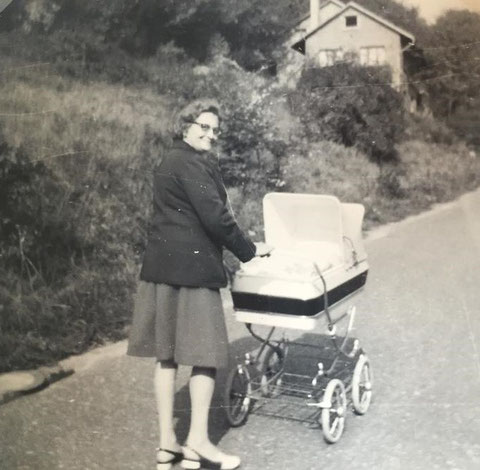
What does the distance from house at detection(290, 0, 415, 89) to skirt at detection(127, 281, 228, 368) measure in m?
0.96

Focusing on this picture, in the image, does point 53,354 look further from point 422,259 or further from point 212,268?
point 422,259

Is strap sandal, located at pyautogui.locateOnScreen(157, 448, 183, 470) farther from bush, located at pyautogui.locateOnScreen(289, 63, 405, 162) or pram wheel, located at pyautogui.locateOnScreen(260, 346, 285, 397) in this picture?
bush, located at pyautogui.locateOnScreen(289, 63, 405, 162)

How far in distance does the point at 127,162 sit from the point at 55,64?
1.59ft

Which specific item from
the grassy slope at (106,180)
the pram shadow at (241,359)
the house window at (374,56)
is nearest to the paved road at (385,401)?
the pram shadow at (241,359)

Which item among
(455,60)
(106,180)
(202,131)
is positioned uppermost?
(455,60)

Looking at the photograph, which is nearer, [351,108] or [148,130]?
[351,108]

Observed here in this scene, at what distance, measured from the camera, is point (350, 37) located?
2.76 meters

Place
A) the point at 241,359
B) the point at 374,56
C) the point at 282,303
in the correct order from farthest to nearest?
the point at 241,359 < the point at 282,303 < the point at 374,56

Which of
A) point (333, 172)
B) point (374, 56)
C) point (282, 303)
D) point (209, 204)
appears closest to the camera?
point (209, 204)

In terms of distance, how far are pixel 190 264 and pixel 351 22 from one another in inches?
41.7

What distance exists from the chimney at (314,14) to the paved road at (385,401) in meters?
0.83

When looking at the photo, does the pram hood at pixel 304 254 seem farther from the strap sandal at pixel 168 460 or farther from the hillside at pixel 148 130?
the strap sandal at pixel 168 460

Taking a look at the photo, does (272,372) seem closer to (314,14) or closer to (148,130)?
(148,130)

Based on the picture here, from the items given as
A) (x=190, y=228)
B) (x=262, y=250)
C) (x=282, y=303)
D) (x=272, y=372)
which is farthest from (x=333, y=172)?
(x=272, y=372)
